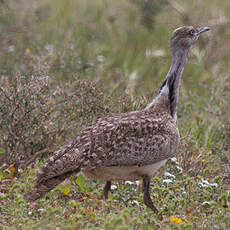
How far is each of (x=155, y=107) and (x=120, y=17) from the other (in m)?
5.71

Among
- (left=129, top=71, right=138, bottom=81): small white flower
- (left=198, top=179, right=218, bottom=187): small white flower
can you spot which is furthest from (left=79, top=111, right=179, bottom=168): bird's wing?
(left=129, top=71, right=138, bottom=81): small white flower

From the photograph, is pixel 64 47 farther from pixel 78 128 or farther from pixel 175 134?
pixel 175 134

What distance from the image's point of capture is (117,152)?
4984 millimetres

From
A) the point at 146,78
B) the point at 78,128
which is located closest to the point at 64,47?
the point at 146,78

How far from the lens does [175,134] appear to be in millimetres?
5320

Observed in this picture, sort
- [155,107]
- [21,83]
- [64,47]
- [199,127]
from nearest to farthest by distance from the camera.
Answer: [155,107] < [21,83] < [199,127] < [64,47]

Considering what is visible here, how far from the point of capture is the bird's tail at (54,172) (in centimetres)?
488

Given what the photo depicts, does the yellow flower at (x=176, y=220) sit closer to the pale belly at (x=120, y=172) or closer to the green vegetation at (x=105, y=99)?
the green vegetation at (x=105, y=99)

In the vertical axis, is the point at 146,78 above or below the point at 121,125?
below

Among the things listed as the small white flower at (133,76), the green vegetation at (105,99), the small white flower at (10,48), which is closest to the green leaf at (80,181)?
the green vegetation at (105,99)

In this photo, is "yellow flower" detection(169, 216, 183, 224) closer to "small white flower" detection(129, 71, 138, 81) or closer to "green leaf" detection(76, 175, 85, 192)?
"green leaf" detection(76, 175, 85, 192)

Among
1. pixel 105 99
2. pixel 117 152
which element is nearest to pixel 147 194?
pixel 117 152

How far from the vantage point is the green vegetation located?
4918 millimetres

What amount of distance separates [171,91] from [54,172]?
1550 millimetres
